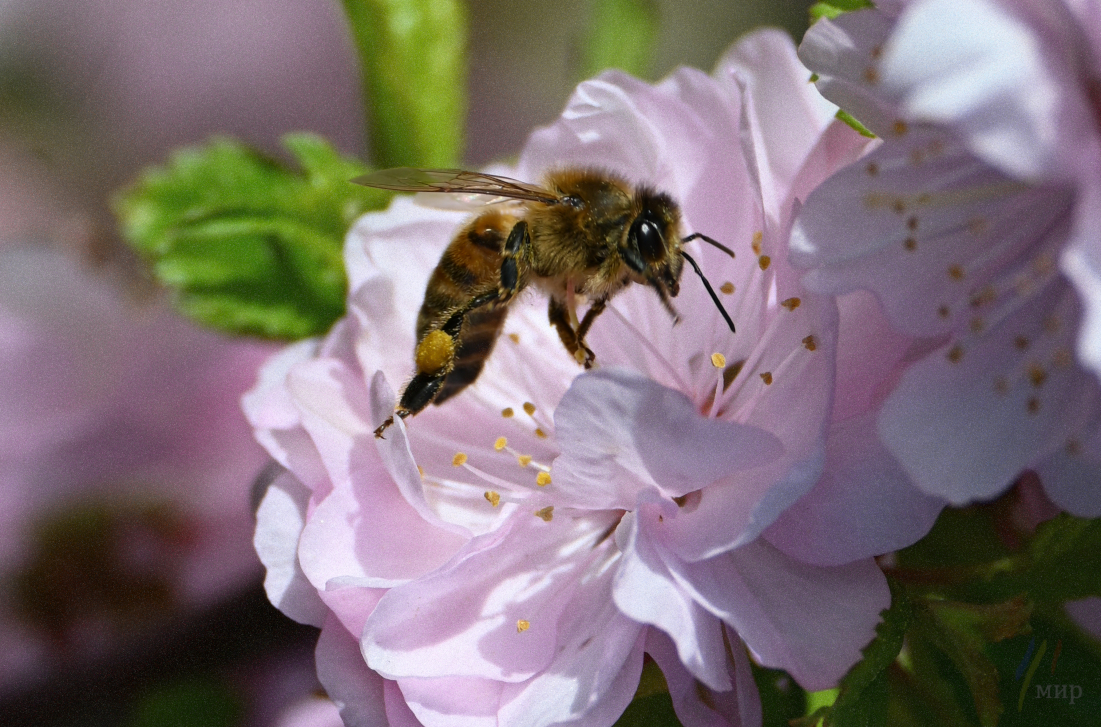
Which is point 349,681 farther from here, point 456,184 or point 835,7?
point 835,7

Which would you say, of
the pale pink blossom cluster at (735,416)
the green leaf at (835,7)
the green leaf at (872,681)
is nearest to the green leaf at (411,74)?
the pale pink blossom cluster at (735,416)

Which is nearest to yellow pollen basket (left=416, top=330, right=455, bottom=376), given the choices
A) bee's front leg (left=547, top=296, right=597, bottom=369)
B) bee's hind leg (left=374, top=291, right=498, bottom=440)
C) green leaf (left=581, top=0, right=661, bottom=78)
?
bee's hind leg (left=374, top=291, right=498, bottom=440)

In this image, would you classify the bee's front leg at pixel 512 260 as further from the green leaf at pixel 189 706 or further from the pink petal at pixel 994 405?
the green leaf at pixel 189 706

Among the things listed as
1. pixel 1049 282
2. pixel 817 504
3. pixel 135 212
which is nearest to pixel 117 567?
pixel 135 212

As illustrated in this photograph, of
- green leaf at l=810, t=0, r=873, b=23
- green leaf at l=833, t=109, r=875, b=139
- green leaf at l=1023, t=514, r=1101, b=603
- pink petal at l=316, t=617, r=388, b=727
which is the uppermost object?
green leaf at l=810, t=0, r=873, b=23

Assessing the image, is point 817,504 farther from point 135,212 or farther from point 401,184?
point 135,212

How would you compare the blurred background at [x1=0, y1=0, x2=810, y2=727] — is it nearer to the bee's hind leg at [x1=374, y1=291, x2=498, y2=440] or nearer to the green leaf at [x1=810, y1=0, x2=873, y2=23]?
the bee's hind leg at [x1=374, y1=291, x2=498, y2=440]
